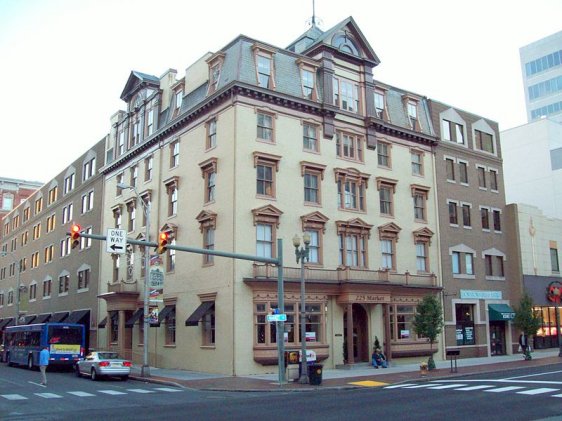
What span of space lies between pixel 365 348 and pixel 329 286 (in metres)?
5.33

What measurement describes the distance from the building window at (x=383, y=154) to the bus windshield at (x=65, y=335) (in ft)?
76.5

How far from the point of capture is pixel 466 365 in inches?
1460

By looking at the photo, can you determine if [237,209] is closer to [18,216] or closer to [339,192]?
[339,192]

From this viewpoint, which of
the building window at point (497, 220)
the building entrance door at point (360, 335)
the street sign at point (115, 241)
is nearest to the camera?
the street sign at point (115, 241)

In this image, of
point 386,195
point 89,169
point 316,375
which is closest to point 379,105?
point 386,195

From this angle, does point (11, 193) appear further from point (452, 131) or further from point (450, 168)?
point (450, 168)

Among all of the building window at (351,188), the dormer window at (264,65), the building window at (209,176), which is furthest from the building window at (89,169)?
the building window at (351,188)

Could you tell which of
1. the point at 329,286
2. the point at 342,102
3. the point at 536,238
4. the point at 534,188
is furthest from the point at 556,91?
the point at 329,286

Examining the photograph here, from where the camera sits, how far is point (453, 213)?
149 feet

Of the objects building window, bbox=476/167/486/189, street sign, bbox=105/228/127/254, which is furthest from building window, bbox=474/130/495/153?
street sign, bbox=105/228/127/254

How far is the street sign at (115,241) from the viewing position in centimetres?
2300

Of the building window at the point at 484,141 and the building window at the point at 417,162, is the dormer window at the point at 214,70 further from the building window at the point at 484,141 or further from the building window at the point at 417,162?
the building window at the point at 484,141

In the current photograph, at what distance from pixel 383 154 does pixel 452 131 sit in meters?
8.31

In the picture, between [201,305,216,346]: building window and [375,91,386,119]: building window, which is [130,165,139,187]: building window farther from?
[375,91,386,119]: building window
